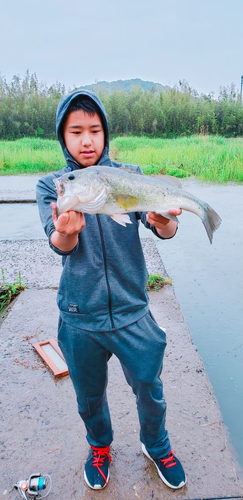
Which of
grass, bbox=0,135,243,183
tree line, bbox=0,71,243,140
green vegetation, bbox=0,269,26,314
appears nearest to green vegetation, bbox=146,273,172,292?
green vegetation, bbox=0,269,26,314

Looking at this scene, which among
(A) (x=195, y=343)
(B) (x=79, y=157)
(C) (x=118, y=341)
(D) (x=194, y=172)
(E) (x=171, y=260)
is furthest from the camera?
(D) (x=194, y=172)

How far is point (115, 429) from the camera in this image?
1946mm

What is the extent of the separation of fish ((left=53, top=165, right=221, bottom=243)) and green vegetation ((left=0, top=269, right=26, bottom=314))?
2.47m

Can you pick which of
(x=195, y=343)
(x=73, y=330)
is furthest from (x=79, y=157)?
(x=195, y=343)

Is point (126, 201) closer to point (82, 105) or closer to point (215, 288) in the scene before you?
point (82, 105)

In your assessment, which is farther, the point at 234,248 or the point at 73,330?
the point at 234,248

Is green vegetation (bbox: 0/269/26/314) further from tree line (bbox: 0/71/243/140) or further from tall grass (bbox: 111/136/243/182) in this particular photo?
tree line (bbox: 0/71/243/140)

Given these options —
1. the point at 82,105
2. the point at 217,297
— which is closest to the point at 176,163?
the point at 217,297

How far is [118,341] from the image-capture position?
1.52m

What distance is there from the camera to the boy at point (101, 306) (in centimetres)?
152

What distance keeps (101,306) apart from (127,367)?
284mm

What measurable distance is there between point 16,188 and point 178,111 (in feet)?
72.4

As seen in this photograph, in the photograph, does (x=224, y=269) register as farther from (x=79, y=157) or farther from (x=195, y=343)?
(x=79, y=157)

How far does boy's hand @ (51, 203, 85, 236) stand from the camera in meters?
1.21
